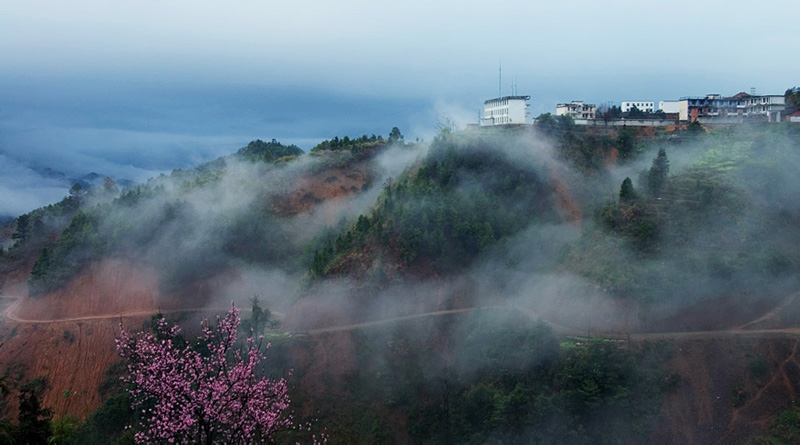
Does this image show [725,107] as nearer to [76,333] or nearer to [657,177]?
[657,177]

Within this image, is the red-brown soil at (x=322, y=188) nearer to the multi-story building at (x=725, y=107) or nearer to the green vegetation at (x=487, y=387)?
the green vegetation at (x=487, y=387)

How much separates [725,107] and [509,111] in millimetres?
17733

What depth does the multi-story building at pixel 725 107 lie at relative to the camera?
4556cm

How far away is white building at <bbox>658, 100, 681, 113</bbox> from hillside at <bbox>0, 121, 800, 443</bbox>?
8628 mm

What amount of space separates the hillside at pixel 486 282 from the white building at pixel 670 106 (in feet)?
28.3

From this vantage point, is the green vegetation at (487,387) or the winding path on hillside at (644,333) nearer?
the green vegetation at (487,387)

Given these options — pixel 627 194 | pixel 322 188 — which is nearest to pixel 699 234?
pixel 627 194

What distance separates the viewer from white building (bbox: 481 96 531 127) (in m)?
46.0

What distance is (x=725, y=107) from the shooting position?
46.9 meters

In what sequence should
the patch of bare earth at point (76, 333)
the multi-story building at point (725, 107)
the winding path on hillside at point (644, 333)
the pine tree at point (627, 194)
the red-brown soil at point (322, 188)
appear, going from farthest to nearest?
the multi-story building at point (725, 107) < the red-brown soil at point (322, 188) < the patch of bare earth at point (76, 333) < the pine tree at point (627, 194) < the winding path on hillside at point (644, 333)

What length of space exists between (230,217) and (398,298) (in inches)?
604

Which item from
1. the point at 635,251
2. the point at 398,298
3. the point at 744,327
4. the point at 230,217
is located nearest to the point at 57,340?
the point at 230,217

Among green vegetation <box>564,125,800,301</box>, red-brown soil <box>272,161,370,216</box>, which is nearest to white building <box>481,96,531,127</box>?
red-brown soil <box>272,161,370,216</box>

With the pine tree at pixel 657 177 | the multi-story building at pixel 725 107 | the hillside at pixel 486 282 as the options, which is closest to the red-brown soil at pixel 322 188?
the hillside at pixel 486 282
